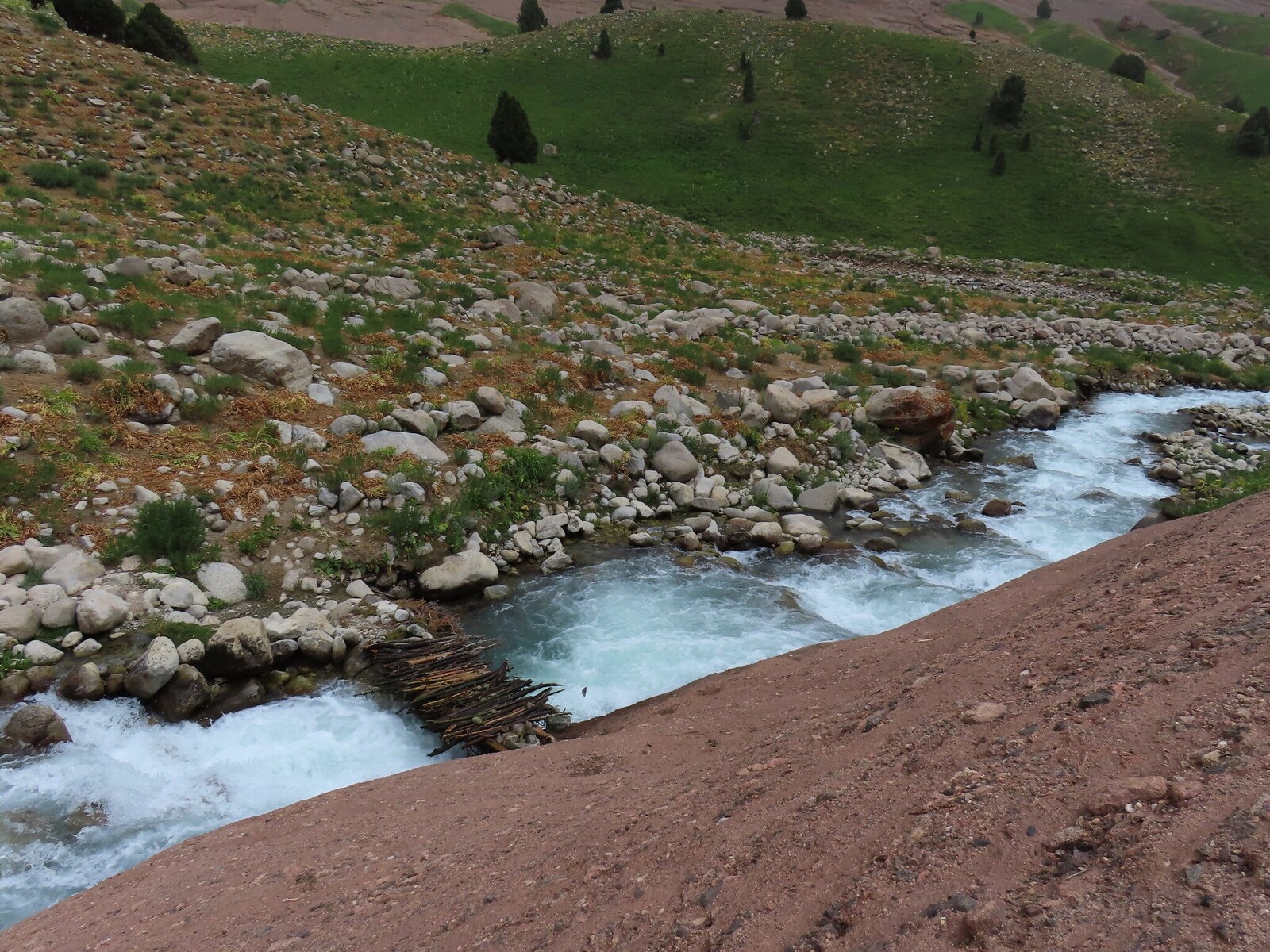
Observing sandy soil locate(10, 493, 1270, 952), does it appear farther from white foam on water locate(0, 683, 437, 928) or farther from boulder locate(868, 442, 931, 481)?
boulder locate(868, 442, 931, 481)

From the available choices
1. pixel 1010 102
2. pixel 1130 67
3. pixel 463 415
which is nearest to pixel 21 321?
pixel 463 415

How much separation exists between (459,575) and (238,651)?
272cm

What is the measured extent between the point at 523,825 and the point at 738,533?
6825 millimetres

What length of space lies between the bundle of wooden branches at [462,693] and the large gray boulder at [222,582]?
186cm

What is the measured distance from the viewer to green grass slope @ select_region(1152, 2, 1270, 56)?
310ft

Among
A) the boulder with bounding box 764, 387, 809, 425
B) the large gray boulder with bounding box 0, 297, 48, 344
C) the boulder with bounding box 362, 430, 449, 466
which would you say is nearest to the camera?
the large gray boulder with bounding box 0, 297, 48, 344

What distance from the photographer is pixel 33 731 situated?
5980 millimetres

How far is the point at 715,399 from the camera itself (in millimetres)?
14695

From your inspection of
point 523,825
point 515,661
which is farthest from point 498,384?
point 523,825

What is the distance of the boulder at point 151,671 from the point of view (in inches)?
261

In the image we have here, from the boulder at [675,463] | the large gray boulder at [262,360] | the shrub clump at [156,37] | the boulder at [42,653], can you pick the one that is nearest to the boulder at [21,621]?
the boulder at [42,653]

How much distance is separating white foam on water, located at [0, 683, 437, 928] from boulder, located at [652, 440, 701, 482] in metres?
6.35

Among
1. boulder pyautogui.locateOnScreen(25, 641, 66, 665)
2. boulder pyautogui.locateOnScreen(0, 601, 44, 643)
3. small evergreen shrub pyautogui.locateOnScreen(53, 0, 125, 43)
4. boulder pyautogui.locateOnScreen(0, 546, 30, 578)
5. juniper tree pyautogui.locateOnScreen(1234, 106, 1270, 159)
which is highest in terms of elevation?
juniper tree pyautogui.locateOnScreen(1234, 106, 1270, 159)

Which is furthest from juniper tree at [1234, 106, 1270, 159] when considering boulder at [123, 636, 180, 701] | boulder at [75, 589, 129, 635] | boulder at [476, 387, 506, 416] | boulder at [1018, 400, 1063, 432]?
boulder at [75, 589, 129, 635]
